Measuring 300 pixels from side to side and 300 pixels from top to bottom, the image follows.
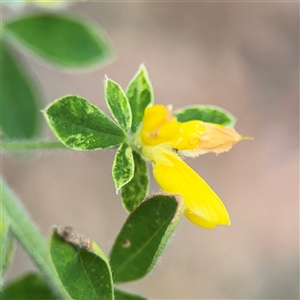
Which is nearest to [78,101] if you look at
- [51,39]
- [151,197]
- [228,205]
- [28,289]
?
[151,197]

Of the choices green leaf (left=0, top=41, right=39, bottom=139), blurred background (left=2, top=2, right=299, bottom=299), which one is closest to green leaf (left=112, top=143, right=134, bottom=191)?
green leaf (left=0, top=41, right=39, bottom=139)

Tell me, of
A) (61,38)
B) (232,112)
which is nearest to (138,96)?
(61,38)

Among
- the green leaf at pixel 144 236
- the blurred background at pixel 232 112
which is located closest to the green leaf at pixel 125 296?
the green leaf at pixel 144 236

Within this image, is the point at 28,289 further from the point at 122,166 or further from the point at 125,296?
the point at 122,166

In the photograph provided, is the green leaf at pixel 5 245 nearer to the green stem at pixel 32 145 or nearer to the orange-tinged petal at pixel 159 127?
the green stem at pixel 32 145

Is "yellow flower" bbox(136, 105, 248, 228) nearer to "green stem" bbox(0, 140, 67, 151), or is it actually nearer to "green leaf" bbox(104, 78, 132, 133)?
"green leaf" bbox(104, 78, 132, 133)

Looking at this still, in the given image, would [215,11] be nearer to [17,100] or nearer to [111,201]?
[111,201]
